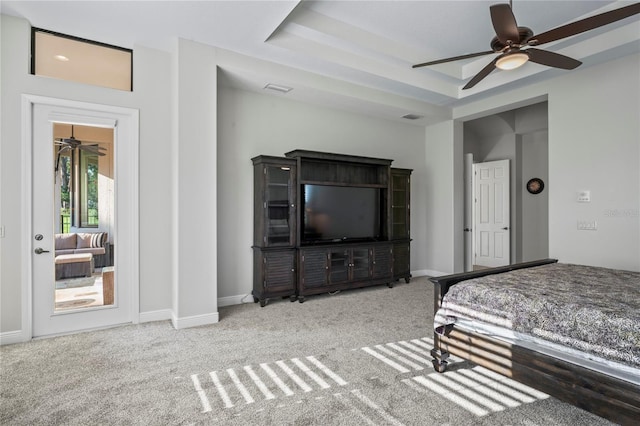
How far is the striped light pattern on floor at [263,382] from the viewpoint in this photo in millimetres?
2182

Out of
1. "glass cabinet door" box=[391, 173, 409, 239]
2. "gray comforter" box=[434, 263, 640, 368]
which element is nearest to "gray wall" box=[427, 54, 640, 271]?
"gray comforter" box=[434, 263, 640, 368]

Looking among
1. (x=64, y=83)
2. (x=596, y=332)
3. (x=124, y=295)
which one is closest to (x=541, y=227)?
(x=596, y=332)

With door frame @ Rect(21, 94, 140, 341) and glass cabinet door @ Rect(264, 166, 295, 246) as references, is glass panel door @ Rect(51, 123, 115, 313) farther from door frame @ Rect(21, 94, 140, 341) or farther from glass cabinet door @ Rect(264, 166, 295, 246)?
glass cabinet door @ Rect(264, 166, 295, 246)

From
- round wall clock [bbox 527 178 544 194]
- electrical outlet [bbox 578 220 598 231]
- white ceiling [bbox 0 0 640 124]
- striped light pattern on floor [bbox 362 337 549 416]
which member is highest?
white ceiling [bbox 0 0 640 124]

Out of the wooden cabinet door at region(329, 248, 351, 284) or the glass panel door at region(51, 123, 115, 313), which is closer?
the glass panel door at region(51, 123, 115, 313)

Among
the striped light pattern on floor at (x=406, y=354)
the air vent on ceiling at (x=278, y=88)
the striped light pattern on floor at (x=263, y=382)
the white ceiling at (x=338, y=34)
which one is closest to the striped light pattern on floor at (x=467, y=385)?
the striped light pattern on floor at (x=406, y=354)

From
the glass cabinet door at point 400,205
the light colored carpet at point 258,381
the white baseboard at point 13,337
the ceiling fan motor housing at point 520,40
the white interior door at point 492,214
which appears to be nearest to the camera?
the light colored carpet at point 258,381

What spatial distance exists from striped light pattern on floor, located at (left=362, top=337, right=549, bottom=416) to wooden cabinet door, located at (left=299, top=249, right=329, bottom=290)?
1.76 metres

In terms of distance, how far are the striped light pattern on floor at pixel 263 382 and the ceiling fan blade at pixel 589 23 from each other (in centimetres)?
287

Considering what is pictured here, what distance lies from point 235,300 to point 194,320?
2.80 ft

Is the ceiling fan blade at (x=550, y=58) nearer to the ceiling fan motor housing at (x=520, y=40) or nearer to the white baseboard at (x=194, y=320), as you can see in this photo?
the ceiling fan motor housing at (x=520, y=40)

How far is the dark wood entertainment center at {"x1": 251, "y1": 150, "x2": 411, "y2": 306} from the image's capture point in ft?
14.1

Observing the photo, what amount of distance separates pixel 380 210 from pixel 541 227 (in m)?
3.44

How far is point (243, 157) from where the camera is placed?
4.47 m
